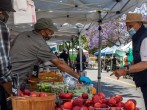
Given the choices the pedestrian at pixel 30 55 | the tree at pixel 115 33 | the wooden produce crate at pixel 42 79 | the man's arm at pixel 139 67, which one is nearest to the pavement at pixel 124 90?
the wooden produce crate at pixel 42 79

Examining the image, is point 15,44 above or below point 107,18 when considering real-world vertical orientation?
below

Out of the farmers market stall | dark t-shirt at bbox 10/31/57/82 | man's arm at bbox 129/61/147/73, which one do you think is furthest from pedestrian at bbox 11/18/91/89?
man's arm at bbox 129/61/147/73

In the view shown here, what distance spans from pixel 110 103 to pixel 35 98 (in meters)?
0.83

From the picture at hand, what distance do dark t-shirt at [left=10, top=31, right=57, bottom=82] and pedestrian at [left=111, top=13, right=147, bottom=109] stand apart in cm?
106

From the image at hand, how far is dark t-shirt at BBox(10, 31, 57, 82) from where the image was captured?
168 inches

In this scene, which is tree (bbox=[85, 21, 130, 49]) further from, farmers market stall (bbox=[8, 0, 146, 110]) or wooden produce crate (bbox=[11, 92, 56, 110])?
wooden produce crate (bbox=[11, 92, 56, 110])

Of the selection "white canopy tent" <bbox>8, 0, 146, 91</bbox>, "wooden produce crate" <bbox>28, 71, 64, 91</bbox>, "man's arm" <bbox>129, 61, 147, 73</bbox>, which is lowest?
"wooden produce crate" <bbox>28, 71, 64, 91</bbox>

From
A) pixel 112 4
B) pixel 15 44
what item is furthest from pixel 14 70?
pixel 112 4

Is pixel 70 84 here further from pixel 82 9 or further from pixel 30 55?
pixel 82 9

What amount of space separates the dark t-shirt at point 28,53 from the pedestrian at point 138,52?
1.06 m

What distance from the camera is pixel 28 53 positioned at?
434 centimetres

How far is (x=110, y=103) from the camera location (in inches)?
134

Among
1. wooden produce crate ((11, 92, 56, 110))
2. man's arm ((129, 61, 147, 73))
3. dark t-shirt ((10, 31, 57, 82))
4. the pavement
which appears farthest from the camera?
the pavement

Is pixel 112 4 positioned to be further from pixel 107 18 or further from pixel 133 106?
pixel 133 106
